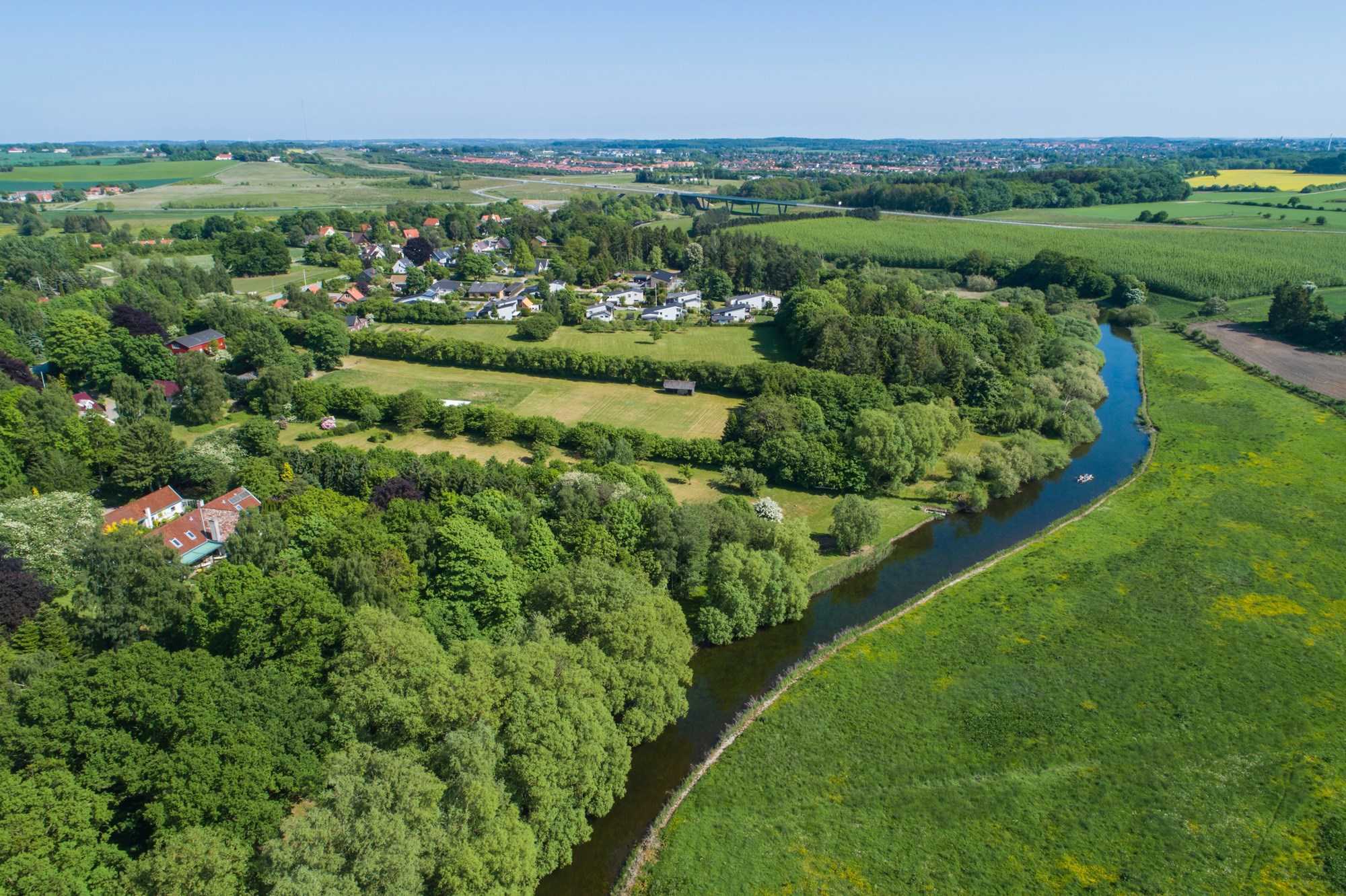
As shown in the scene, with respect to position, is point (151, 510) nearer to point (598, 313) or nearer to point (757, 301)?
point (598, 313)

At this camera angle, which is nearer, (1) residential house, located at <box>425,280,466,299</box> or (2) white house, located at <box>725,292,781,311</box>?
(2) white house, located at <box>725,292,781,311</box>

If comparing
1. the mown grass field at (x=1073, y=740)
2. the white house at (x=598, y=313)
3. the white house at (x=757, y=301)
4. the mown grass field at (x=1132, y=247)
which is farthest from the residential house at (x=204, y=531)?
the mown grass field at (x=1132, y=247)

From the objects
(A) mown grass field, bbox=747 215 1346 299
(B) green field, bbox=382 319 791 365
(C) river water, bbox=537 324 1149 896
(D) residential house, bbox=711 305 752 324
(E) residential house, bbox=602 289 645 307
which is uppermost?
(A) mown grass field, bbox=747 215 1346 299

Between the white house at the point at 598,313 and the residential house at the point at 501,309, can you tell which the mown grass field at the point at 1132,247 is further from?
the residential house at the point at 501,309

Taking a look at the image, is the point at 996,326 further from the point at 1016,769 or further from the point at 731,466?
the point at 1016,769

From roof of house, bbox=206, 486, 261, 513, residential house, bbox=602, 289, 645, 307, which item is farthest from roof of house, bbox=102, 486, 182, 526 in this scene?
residential house, bbox=602, 289, 645, 307

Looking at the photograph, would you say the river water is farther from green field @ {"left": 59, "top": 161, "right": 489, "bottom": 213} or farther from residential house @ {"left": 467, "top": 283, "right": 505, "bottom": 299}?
green field @ {"left": 59, "top": 161, "right": 489, "bottom": 213}
